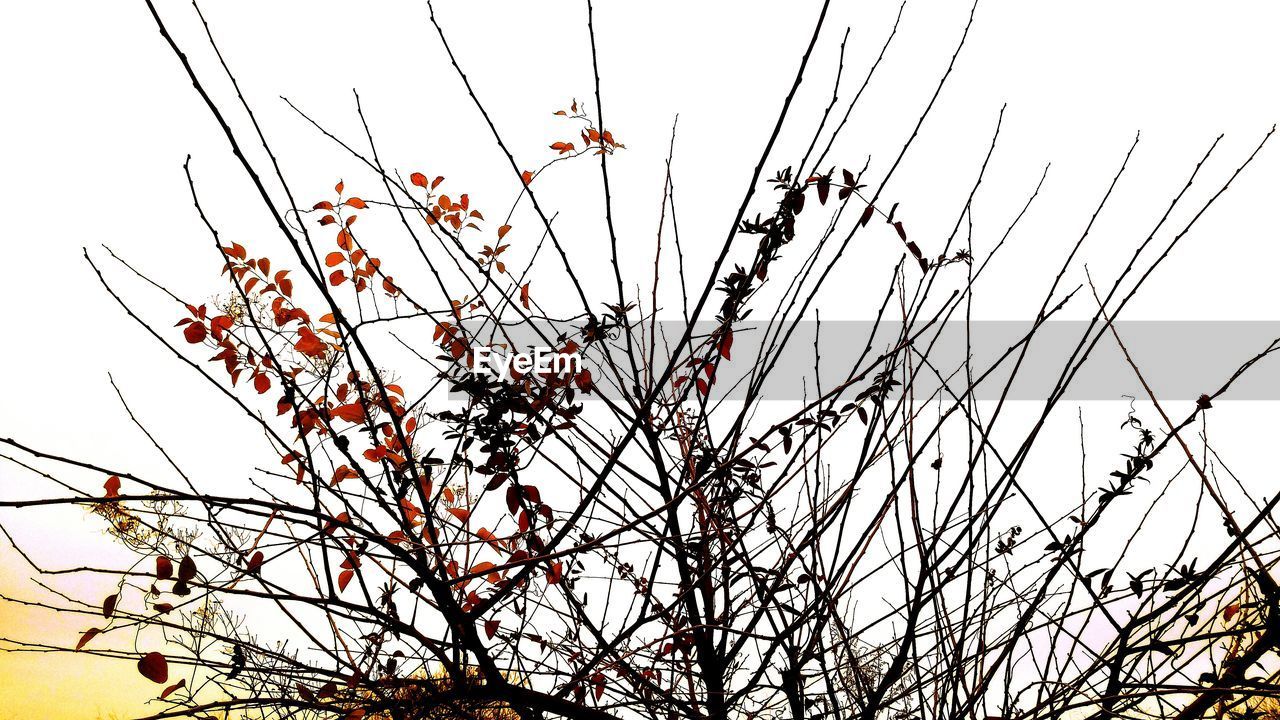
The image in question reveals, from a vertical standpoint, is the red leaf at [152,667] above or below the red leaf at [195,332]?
below

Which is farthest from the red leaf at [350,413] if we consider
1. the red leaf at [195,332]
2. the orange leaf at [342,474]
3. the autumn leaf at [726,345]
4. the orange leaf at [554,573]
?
the autumn leaf at [726,345]

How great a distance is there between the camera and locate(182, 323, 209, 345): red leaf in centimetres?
184

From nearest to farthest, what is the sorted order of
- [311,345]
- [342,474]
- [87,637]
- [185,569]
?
[185,569] → [87,637] → [342,474] → [311,345]

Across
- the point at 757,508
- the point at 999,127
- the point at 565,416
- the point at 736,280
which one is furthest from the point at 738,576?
the point at 999,127

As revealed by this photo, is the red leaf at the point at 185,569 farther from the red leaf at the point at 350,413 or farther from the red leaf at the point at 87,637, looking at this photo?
the red leaf at the point at 350,413

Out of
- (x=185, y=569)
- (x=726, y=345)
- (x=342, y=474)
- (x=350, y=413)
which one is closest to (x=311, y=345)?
(x=350, y=413)

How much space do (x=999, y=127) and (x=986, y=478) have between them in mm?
710

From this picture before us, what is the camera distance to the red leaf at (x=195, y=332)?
72.3 inches

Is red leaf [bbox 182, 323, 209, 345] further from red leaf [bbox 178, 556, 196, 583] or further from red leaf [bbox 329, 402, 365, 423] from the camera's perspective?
red leaf [bbox 178, 556, 196, 583]

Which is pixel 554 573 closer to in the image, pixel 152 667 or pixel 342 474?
pixel 342 474

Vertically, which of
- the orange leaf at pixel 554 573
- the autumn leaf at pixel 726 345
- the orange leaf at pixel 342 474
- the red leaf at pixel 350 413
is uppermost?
the autumn leaf at pixel 726 345

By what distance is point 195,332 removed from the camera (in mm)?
1849

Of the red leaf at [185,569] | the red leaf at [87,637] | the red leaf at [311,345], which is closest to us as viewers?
the red leaf at [185,569]

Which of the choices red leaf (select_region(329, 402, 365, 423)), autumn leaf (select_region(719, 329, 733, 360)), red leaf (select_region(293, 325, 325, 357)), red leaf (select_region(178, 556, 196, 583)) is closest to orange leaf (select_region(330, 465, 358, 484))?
red leaf (select_region(329, 402, 365, 423))
